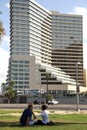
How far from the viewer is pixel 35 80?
199 metres

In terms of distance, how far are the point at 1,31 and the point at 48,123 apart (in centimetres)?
698

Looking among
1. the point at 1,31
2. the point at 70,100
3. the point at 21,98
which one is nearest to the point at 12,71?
the point at 21,98

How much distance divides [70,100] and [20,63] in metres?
71.2

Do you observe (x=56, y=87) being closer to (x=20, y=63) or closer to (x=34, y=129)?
(x=20, y=63)

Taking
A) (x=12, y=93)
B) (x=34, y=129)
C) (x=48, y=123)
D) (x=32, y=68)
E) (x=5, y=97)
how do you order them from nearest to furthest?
1. (x=34, y=129)
2. (x=48, y=123)
3. (x=12, y=93)
4. (x=5, y=97)
5. (x=32, y=68)

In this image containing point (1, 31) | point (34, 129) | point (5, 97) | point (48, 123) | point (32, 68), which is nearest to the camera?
point (34, 129)

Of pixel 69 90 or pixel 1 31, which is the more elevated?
pixel 1 31

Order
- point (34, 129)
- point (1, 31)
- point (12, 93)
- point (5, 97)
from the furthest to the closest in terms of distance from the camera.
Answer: point (5, 97) → point (12, 93) → point (1, 31) → point (34, 129)

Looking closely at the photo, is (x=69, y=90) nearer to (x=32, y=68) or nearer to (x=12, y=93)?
(x=32, y=68)

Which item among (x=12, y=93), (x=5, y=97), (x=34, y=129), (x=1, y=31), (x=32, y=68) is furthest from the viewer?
(x=32, y=68)

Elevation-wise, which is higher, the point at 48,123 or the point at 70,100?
the point at 48,123

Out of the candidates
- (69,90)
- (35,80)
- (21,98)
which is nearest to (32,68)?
(35,80)

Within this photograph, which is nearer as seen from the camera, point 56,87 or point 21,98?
point 21,98

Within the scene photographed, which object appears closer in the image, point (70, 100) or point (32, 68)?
point (70, 100)
